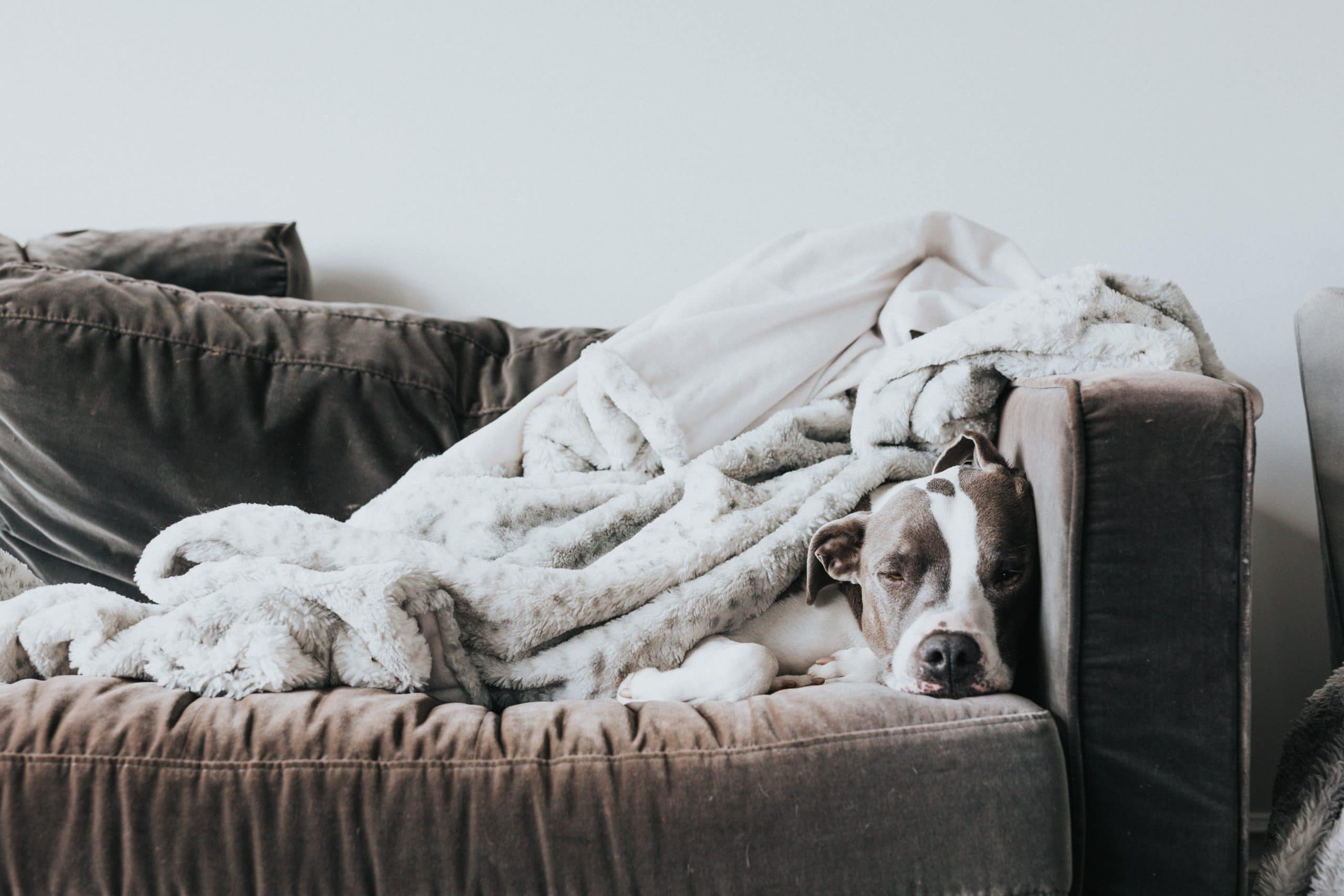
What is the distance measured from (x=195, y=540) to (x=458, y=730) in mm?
657

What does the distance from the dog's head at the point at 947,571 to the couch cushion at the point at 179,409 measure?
924mm

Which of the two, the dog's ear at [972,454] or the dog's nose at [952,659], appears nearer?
the dog's nose at [952,659]

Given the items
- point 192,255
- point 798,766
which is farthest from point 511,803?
point 192,255

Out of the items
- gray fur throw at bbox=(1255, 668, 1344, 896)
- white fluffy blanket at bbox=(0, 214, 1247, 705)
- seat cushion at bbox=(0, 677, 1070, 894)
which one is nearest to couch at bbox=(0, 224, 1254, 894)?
seat cushion at bbox=(0, 677, 1070, 894)

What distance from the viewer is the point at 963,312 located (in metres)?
1.71

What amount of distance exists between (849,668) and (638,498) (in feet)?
1.52

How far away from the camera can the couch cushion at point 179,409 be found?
1.79 m

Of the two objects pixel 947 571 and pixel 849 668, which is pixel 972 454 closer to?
pixel 947 571

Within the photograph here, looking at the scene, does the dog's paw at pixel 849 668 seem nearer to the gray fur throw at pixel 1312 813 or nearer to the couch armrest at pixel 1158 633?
the couch armrest at pixel 1158 633

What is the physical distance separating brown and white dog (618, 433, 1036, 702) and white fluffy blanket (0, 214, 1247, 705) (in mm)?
59

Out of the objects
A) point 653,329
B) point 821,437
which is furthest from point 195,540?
point 821,437

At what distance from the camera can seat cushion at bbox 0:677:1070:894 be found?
914mm

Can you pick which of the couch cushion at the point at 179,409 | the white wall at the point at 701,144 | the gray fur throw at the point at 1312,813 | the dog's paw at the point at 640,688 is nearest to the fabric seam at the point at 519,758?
the dog's paw at the point at 640,688

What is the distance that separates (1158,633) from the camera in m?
1.01
